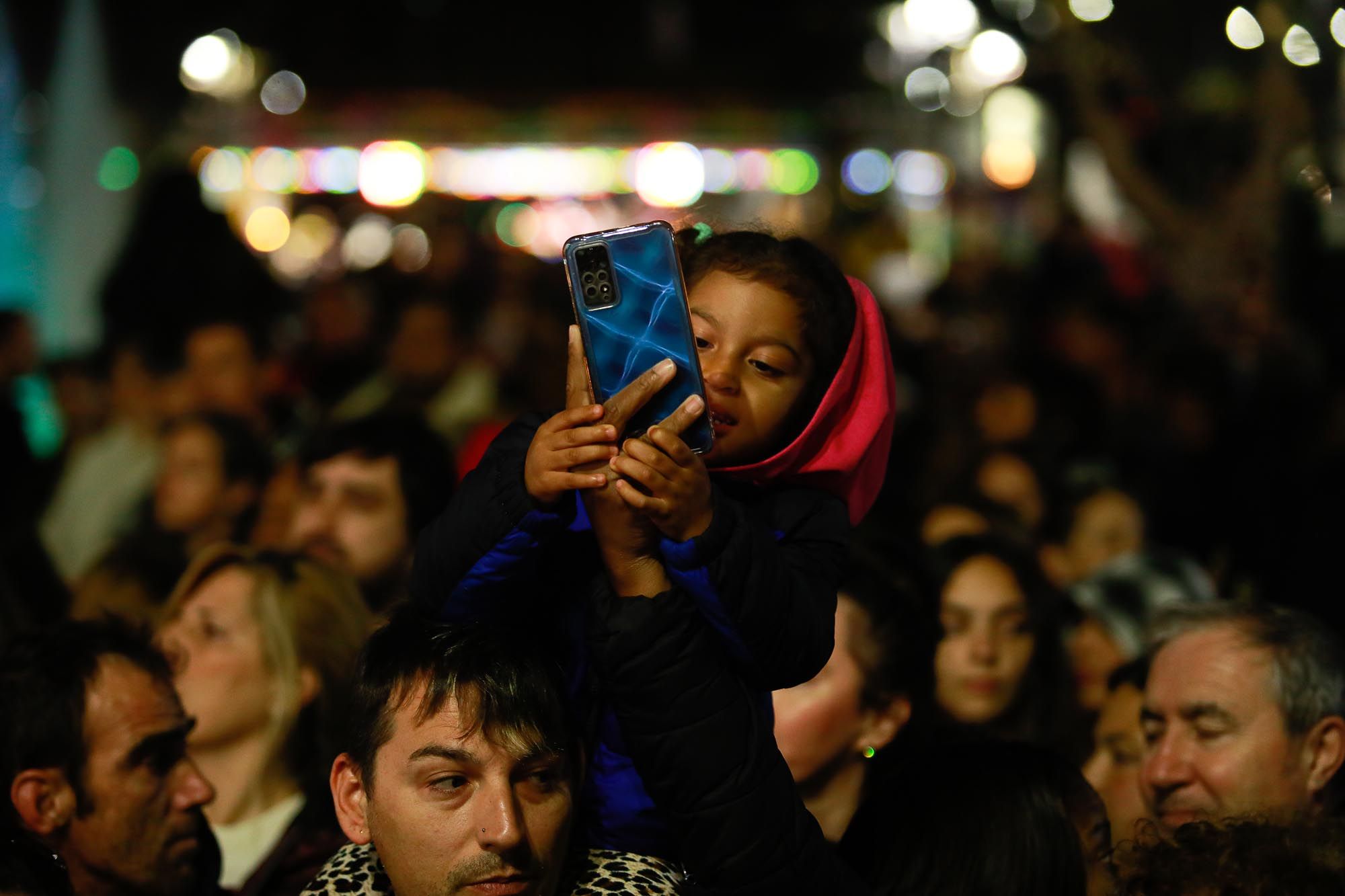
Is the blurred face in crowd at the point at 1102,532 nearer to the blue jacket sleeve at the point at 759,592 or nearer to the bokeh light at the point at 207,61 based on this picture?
the blue jacket sleeve at the point at 759,592

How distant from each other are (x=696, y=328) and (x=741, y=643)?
0.57 m

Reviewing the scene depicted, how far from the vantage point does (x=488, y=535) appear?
2.34 m

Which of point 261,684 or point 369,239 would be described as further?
point 369,239

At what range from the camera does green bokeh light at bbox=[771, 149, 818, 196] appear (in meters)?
28.9

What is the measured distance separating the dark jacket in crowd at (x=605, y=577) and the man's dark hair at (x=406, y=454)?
8.91 ft

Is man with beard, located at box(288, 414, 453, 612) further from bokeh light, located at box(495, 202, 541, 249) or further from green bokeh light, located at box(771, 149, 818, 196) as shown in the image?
bokeh light, located at box(495, 202, 541, 249)

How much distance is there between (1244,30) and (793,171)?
22.0 m

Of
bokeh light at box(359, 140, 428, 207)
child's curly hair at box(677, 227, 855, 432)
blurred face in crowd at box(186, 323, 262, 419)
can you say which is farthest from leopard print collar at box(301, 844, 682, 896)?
bokeh light at box(359, 140, 428, 207)

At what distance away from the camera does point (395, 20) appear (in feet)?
83.0

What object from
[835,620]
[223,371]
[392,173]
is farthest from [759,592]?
[392,173]

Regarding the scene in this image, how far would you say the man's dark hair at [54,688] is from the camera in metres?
3.23

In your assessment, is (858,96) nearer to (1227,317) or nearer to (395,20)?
(395,20)

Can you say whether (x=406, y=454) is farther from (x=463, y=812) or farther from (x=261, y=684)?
(x=463, y=812)

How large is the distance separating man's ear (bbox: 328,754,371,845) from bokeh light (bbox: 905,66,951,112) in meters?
13.0
